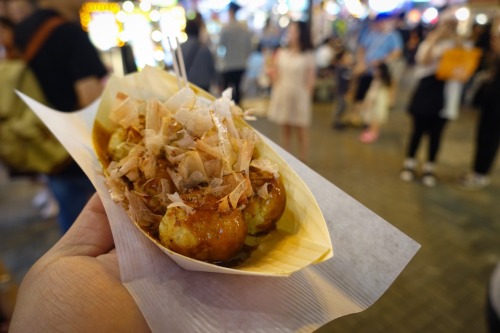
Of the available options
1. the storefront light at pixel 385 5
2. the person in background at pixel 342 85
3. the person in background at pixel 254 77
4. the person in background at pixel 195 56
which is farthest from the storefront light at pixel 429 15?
the person in background at pixel 195 56

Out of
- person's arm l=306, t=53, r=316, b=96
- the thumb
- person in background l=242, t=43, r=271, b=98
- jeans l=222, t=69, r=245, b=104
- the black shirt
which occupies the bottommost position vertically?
person in background l=242, t=43, r=271, b=98

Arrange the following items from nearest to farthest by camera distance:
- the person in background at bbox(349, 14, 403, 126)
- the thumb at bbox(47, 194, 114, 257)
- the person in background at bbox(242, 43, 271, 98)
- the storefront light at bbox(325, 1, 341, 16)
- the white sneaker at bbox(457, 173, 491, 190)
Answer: the thumb at bbox(47, 194, 114, 257)
the white sneaker at bbox(457, 173, 491, 190)
the person in background at bbox(349, 14, 403, 126)
the person in background at bbox(242, 43, 271, 98)
the storefront light at bbox(325, 1, 341, 16)

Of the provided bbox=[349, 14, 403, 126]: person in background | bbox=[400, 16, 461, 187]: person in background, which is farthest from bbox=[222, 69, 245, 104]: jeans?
bbox=[400, 16, 461, 187]: person in background

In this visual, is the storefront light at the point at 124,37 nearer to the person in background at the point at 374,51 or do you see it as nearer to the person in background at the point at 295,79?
the person in background at the point at 295,79

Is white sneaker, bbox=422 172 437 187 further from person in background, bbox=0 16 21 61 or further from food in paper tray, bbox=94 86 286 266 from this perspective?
person in background, bbox=0 16 21 61

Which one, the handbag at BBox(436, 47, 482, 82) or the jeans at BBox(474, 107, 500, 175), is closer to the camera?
the handbag at BBox(436, 47, 482, 82)

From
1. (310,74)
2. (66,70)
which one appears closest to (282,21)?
(310,74)

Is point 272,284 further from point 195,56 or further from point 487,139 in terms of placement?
point 487,139
